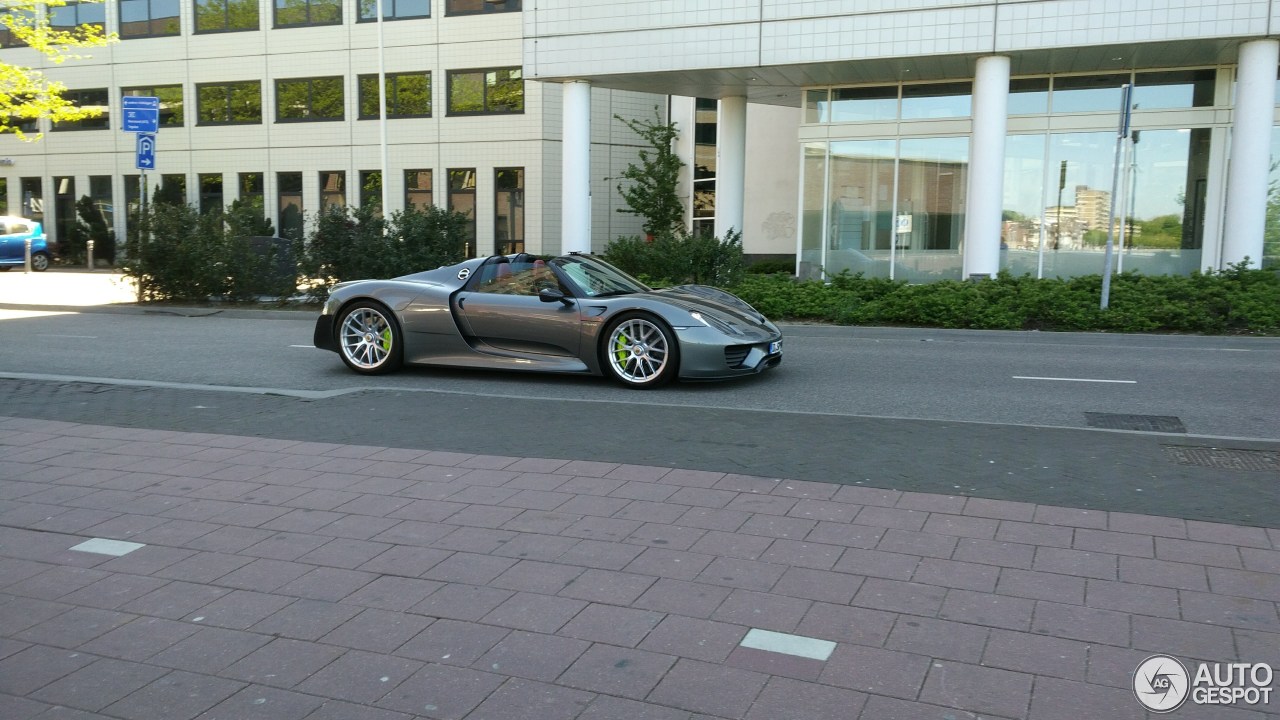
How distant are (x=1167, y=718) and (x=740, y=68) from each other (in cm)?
1883

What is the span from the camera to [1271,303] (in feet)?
46.8

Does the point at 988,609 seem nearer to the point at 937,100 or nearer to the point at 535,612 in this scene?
the point at 535,612

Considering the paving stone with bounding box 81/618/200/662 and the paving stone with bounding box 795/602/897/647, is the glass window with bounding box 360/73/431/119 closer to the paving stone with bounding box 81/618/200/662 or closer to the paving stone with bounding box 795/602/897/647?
the paving stone with bounding box 81/618/200/662

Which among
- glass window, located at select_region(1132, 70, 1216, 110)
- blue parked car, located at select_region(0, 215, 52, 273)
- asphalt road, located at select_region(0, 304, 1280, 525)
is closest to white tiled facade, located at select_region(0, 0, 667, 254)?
blue parked car, located at select_region(0, 215, 52, 273)

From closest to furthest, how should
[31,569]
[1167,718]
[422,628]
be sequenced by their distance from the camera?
[1167,718]
[422,628]
[31,569]

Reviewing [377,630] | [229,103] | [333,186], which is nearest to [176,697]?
[377,630]

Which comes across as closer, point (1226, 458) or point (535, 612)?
point (535, 612)

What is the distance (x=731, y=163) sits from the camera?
24.9m

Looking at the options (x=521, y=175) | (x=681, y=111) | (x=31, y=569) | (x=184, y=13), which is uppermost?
(x=184, y=13)

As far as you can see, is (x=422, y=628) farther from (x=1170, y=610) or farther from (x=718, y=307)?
(x=718, y=307)

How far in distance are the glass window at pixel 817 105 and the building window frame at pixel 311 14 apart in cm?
1914

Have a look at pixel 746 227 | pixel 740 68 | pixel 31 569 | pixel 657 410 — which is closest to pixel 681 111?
pixel 746 227

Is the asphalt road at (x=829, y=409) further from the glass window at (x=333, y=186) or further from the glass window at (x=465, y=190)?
the glass window at (x=333, y=186)

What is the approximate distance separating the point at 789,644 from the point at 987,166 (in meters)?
16.9
